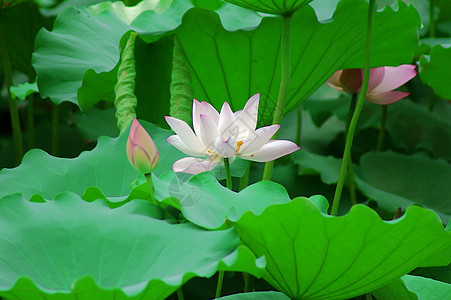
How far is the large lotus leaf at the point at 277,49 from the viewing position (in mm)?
1071

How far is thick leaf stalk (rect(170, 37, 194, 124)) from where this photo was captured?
102 cm

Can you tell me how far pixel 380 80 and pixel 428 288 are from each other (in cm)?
46

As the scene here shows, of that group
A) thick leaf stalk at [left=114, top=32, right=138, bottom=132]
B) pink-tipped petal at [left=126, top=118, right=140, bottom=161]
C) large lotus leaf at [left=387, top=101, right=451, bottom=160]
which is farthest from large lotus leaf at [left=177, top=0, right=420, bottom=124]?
large lotus leaf at [left=387, top=101, right=451, bottom=160]

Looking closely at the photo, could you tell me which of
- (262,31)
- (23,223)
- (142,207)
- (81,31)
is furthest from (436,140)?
(23,223)

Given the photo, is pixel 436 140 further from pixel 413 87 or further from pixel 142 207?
pixel 142 207

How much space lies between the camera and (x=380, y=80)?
1.17 meters

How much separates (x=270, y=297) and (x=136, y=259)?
211 mm

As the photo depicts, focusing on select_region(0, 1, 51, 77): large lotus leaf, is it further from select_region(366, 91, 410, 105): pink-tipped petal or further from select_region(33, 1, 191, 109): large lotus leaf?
select_region(366, 91, 410, 105): pink-tipped petal

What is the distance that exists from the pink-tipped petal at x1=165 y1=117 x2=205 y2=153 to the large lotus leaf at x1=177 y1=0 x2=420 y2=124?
12.6 inches

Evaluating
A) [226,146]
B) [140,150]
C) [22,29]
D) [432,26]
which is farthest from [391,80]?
[22,29]

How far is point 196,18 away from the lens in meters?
1.07

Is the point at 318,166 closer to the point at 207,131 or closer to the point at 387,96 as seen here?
the point at 387,96

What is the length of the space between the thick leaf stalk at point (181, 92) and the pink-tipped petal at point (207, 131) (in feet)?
0.67

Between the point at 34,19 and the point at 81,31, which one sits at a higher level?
the point at 81,31
